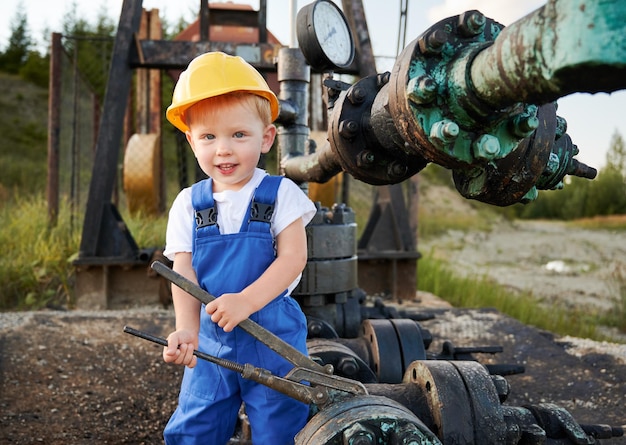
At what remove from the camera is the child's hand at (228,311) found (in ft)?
Answer: 4.00

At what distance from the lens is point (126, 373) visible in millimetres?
2701

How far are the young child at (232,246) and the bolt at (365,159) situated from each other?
0.15 metres

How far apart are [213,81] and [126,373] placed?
176cm

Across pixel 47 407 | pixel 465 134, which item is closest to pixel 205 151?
pixel 465 134

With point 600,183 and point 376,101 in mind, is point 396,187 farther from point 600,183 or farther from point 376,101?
point 600,183

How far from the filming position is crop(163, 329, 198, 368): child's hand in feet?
4.02

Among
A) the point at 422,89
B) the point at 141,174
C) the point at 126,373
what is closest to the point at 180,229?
the point at 422,89

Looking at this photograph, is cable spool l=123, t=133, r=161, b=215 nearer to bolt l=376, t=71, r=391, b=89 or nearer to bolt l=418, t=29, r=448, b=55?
bolt l=376, t=71, r=391, b=89

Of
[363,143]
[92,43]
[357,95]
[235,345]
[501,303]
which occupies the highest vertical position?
[92,43]

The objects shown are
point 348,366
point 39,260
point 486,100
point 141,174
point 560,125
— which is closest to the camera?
point 486,100

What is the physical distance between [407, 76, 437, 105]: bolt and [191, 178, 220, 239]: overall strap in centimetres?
55

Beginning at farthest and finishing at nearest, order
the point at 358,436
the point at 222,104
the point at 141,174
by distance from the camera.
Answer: the point at 141,174, the point at 222,104, the point at 358,436

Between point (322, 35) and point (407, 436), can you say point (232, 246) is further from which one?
point (322, 35)

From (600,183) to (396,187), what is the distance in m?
14.3
